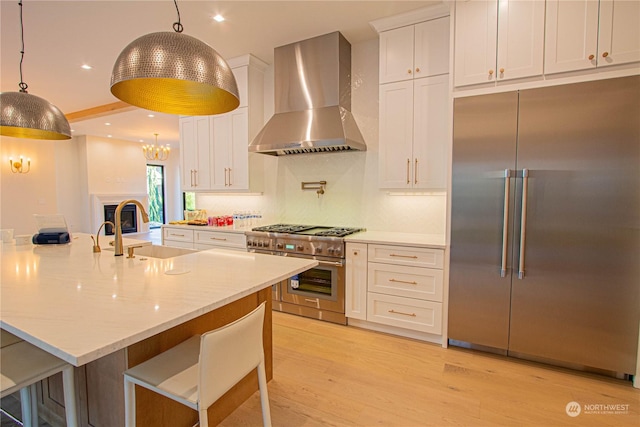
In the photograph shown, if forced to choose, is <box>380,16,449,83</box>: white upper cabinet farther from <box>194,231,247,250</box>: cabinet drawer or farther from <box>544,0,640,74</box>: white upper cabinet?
<box>194,231,247,250</box>: cabinet drawer

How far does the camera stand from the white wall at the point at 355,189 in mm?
3391

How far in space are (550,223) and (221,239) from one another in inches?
128

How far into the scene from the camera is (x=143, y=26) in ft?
10.1

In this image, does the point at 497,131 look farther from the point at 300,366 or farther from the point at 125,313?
the point at 125,313

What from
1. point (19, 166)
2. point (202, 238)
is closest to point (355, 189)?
point (202, 238)

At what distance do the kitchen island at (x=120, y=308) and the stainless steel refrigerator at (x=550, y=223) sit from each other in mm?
1540

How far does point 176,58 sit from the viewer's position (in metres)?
1.28

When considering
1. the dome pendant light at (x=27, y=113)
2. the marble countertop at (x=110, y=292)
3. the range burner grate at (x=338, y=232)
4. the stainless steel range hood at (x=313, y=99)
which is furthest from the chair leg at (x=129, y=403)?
the stainless steel range hood at (x=313, y=99)

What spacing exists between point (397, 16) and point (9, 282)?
11.1 ft

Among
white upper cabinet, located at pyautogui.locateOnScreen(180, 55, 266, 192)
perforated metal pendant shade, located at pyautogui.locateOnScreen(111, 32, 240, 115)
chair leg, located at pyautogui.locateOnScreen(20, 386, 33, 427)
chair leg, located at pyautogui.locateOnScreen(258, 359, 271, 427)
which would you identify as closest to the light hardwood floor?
chair leg, located at pyautogui.locateOnScreen(258, 359, 271, 427)

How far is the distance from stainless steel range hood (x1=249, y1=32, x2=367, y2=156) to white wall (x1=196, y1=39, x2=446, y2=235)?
0.16 metres

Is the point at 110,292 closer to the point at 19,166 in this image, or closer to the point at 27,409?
the point at 27,409

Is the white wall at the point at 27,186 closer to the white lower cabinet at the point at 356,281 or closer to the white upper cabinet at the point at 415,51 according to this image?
the white lower cabinet at the point at 356,281

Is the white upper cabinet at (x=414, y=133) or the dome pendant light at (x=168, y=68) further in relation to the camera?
the white upper cabinet at (x=414, y=133)
